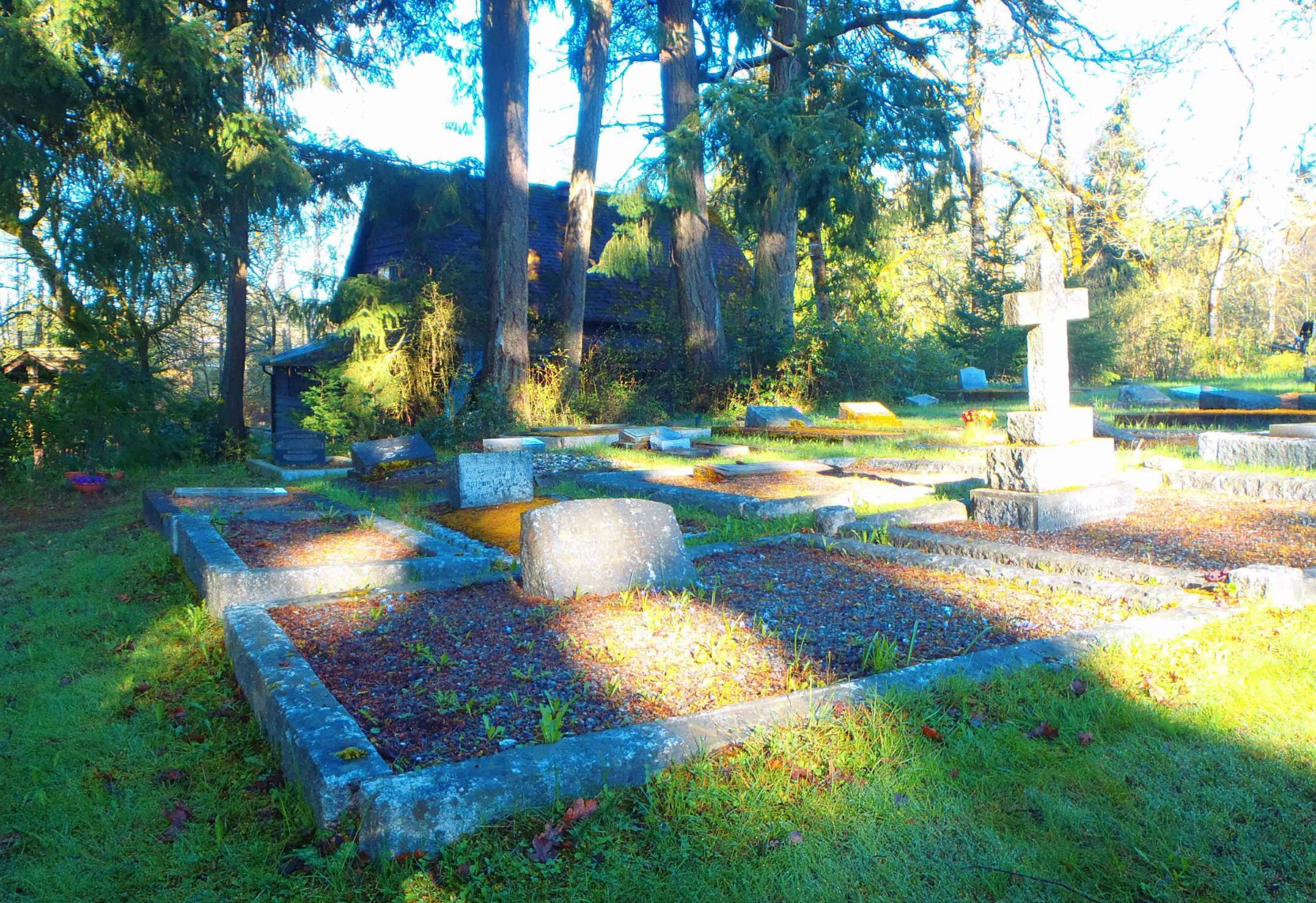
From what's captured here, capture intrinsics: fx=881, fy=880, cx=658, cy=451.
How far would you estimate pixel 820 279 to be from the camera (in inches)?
1013

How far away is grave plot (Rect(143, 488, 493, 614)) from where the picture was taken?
4934 mm

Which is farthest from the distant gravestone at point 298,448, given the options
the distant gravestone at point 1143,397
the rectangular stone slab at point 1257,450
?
the distant gravestone at point 1143,397

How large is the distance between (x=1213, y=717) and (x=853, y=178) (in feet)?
54.2

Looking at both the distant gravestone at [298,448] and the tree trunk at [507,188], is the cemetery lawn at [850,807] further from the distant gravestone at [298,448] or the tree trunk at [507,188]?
the tree trunk at [507,188]

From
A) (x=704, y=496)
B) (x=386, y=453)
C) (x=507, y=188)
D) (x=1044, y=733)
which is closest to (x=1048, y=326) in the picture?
(x=704, y=496)

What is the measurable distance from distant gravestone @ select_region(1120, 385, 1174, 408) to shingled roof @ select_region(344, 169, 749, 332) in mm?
9335

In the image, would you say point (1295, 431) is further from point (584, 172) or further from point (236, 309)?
point (236, 309)

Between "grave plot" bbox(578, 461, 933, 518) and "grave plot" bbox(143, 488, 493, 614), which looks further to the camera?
"grave plot" bbox(578, 461, 933, 518)

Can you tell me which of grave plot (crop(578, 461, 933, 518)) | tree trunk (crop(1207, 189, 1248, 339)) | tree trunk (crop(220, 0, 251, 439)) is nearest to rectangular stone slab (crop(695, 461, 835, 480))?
grave plot (crop(578, 461, 933, 518))

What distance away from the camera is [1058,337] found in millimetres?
6727

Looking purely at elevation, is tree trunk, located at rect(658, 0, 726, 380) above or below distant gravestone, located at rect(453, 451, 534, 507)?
above

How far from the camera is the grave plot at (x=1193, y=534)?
5211 millimetres

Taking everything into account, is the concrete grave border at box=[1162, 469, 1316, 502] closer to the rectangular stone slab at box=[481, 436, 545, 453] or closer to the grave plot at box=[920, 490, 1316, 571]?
the grave plot at box=[920, 490, 1316, 571]

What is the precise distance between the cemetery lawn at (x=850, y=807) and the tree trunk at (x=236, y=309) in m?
12.5
